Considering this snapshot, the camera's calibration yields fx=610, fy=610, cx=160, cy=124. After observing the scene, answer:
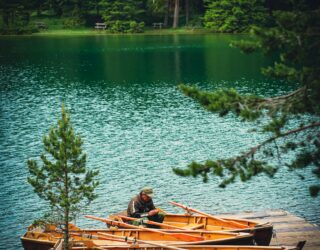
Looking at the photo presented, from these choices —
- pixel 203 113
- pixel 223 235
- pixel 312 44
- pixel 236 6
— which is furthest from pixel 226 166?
pixel 236 6

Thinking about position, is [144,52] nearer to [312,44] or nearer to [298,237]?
[298,237]

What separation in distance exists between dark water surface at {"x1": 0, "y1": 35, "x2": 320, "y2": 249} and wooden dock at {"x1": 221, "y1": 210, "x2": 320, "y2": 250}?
2834 mm

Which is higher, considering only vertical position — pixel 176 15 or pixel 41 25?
pixel 176 15

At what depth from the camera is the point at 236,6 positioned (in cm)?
10706

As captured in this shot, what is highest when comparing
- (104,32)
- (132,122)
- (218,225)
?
(104,32)

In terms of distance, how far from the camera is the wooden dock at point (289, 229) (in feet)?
70.3

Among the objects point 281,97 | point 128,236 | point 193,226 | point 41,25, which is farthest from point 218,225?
point 41,25

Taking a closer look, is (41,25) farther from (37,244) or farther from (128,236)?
(128,236)

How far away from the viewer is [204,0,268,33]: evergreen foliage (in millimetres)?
105812

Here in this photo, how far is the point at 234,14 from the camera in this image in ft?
351

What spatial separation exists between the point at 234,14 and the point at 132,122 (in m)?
65.5

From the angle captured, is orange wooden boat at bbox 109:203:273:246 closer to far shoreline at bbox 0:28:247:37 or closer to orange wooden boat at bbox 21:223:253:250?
orange wooden boat at bbox 21:223:253:250

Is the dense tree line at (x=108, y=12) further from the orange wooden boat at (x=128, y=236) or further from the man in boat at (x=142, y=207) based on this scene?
the orange wooden boat at (x=128, y=236)

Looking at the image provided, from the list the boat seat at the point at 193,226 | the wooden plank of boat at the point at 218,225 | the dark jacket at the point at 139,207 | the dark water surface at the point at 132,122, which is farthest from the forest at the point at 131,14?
the dark jacket at the point at 139,207
